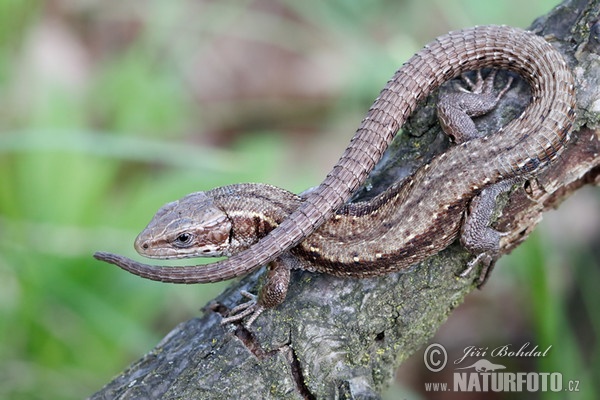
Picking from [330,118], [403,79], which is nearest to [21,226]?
[403,79]

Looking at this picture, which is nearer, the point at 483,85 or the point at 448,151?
the point at 448,151

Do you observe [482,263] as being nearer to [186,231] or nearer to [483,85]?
[483,85]

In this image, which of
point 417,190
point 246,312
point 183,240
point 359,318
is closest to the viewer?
point 359,318

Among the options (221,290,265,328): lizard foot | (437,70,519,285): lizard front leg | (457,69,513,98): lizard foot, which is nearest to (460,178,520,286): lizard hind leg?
(437,70,519,285): lizard front leg

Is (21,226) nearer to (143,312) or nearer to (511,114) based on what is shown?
(143,312)

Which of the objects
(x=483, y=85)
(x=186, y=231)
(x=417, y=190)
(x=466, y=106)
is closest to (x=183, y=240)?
(x=186, y=231)

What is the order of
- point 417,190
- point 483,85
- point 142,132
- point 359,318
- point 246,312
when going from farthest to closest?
point 142,132, point 483,85, point 417,190, point 246,312, point 359,318

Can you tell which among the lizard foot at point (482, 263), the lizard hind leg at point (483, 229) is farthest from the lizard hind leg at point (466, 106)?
the lizard foot at point (482, 263)
